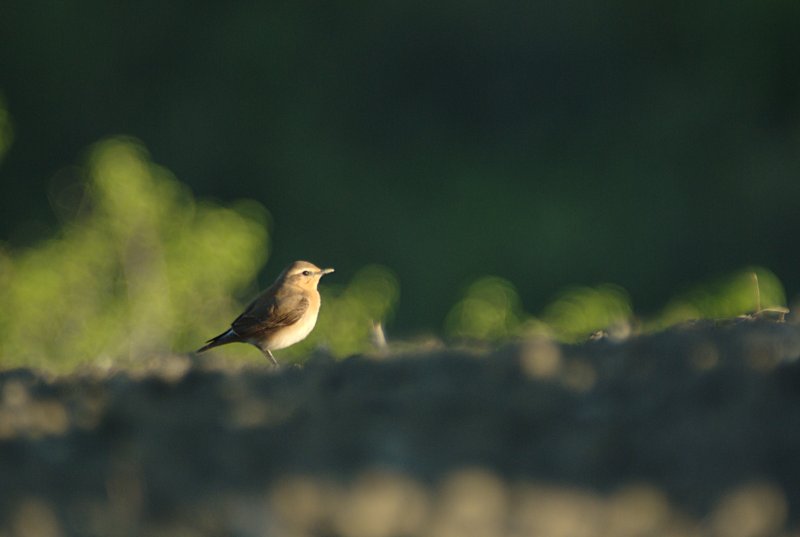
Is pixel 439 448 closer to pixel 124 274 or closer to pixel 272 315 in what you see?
pixel 272 315

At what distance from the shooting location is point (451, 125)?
58.9 meters

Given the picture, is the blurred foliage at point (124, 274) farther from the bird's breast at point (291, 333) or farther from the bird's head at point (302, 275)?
the bird's breast at point (291, 333)

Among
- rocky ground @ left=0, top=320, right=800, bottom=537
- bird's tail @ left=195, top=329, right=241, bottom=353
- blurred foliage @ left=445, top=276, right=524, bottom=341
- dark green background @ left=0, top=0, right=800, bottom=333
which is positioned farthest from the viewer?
dark green background @ left=0, top=0, right=800, bottom=333

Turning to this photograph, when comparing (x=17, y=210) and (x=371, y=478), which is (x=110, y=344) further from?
(x=17, y=210)

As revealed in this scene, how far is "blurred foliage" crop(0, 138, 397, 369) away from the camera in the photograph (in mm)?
24547

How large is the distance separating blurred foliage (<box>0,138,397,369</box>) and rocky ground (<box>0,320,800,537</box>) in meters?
17.6

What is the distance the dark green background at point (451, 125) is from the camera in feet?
166

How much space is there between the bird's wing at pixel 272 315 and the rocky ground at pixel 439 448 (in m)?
4.78

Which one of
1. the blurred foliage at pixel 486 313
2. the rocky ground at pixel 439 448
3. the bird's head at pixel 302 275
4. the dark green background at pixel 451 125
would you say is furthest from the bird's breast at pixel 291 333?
the dark green background at pixel 451 125

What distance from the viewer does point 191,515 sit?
4961 millimetres

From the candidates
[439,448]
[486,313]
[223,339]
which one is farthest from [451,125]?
[439,448]

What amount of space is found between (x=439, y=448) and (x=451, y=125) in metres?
53.9

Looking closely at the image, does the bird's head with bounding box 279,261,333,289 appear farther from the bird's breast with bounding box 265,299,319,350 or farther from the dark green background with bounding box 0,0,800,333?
the dark green background with bounding box 0,0,800,333

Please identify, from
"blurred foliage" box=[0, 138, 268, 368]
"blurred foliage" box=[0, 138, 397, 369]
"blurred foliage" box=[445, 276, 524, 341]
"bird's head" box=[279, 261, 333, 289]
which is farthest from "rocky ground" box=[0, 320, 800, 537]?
"blurred foliage" box=[0, 138, 268, 368]
